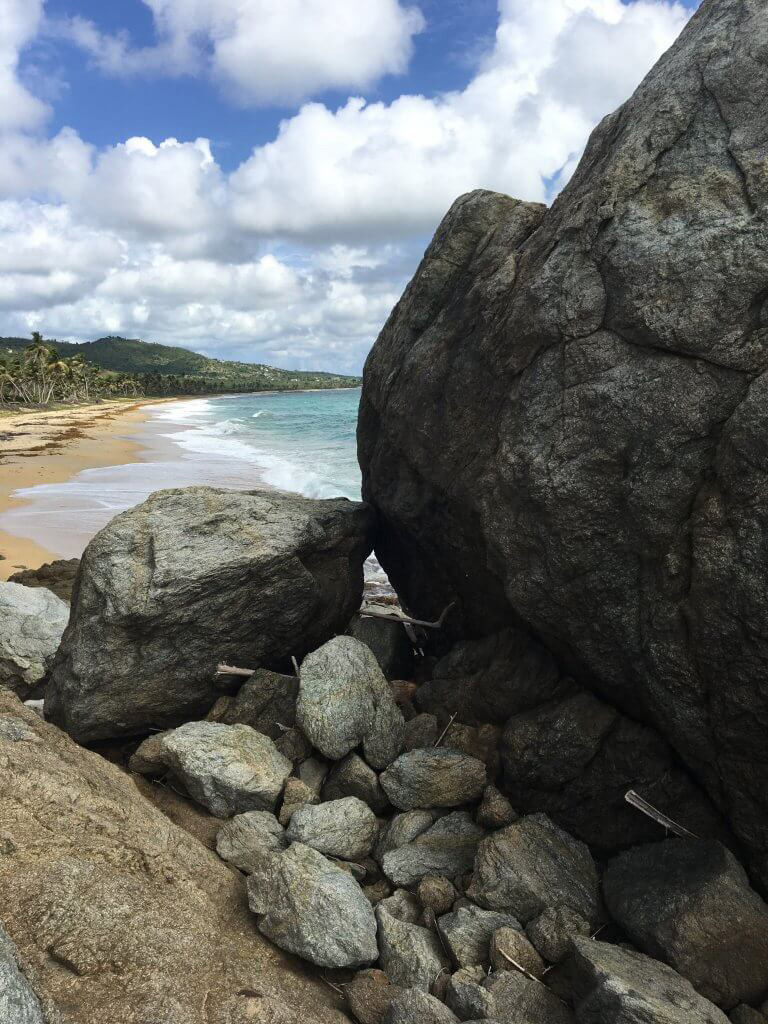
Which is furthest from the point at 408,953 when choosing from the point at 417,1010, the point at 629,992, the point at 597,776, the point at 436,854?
the point at 597,776

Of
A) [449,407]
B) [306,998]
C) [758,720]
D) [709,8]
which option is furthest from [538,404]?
[306,998]

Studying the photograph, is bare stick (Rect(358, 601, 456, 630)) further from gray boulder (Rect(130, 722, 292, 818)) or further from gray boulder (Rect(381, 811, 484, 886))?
gray boulder (Rect(381, 811, 484, 886))

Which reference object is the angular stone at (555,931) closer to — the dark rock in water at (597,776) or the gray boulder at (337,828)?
the dark rock in water at (597,776)

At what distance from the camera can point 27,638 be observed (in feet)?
37.0

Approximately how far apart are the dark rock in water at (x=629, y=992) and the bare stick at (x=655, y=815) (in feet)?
4.78

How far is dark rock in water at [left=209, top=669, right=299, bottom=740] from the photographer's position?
9500mm

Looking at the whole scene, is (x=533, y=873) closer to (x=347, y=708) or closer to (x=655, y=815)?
(x=655, y=815)

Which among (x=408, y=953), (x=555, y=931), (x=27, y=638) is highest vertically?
(x=27, y=638)

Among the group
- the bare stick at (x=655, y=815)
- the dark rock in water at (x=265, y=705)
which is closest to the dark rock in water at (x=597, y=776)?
the bare stick at (x=655, y=815)

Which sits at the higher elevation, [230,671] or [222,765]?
[230,671]

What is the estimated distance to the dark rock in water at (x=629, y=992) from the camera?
5164 millimetres

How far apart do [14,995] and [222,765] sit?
4.03m

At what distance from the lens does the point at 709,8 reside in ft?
24.5

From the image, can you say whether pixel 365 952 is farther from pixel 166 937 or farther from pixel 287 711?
pixel 287 711
